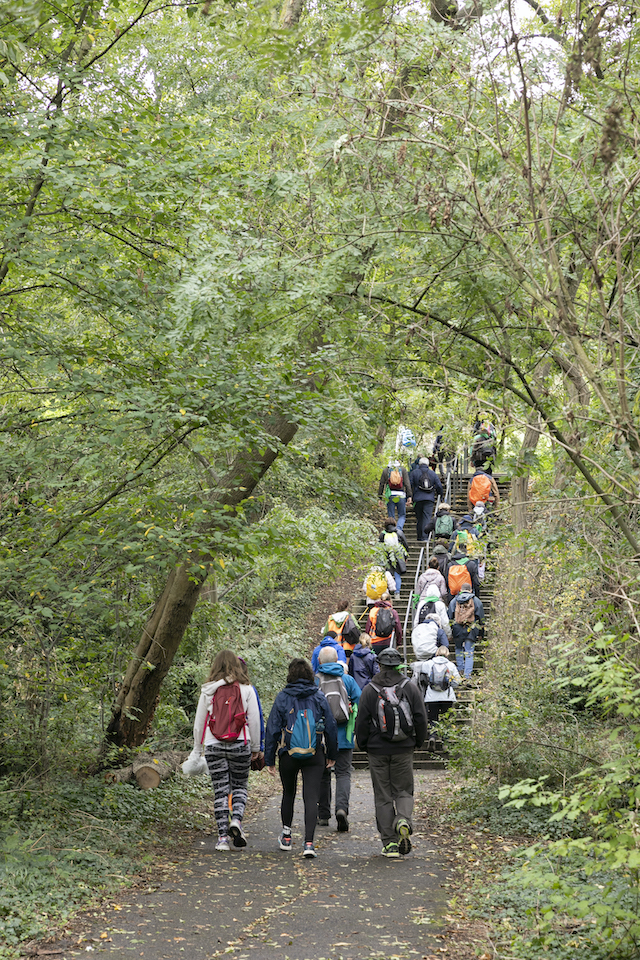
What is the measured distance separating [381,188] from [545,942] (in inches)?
199

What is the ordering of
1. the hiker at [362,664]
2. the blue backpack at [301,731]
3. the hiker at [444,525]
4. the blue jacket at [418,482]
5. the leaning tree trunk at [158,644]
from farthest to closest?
the blue jacket at [418,482] < the hiker at [444,525] < the hiker at [362,664] < the leaning tree trunk at [158,644] < the blue backpack at [301,731]

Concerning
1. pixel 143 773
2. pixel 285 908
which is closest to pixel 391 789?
pixel 285 908

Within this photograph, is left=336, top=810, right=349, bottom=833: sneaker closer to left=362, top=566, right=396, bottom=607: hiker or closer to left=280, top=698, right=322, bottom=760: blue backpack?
left=280, top=698, right=322, bottom=760: blue backpack

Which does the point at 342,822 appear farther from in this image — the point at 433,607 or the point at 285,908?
the point at 433,607

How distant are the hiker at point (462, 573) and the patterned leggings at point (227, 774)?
24.3ft

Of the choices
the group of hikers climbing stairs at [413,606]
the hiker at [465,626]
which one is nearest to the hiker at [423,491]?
the group of hikers climbing stairs at [413,606]

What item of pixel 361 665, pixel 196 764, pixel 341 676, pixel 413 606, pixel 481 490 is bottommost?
pixel 196 764

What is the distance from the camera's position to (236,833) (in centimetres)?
848

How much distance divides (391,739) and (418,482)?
1122 centimetres

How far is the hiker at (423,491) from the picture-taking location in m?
19.1

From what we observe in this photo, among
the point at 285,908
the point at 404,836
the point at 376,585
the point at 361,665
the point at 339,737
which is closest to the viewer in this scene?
the point at 285,908

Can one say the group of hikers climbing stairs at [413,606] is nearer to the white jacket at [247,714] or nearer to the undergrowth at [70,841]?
the white jacket at [247,714]

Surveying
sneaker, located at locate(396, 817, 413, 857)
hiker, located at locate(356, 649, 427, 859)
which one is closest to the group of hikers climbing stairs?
hiker, located at locate(356, 649, 427, 859)

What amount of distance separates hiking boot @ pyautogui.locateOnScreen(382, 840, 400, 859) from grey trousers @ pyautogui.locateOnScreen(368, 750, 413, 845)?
4 cm
